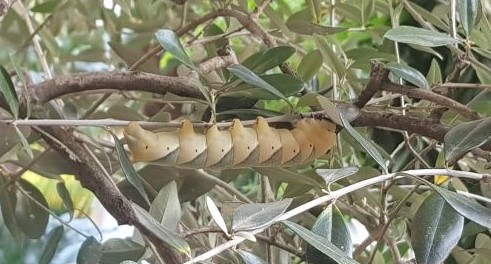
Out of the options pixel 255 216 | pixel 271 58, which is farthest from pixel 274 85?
pixel 255 216

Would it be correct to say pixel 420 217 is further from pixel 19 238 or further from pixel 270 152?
pixel 19 238

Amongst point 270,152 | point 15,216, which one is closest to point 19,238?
point 15,216

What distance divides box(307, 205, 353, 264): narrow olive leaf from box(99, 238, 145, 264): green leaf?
172mm

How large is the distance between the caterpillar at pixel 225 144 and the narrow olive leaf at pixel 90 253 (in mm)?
A: 82

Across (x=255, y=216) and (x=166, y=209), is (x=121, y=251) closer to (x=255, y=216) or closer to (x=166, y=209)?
(x=166, y=209)

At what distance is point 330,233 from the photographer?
34 cm

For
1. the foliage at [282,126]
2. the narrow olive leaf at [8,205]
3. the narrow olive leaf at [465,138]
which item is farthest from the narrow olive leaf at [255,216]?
the narrow olive leaf at [8,205]

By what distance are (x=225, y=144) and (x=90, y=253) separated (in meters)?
0.13

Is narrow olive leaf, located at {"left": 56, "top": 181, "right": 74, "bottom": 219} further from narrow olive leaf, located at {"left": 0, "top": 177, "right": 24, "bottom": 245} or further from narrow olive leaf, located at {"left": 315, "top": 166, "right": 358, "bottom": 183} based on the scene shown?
narrow olive leaf, located at {"left": 315, "top": 166, "right": 358, "bottom": 183}

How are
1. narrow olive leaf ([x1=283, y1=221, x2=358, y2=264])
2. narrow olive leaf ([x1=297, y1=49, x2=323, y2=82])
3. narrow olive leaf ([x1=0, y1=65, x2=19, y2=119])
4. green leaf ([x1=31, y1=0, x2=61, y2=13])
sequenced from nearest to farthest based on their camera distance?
narrow olive leaf ([x1=283, y1=221, x2=358, y2=264])
narrow olive leaf ([x1=0, y1=65, x2=19, y2=119])
narrow olive leaf ([x1=297, y1=49, x2=323, y2=82])
green leaf ([x1=31, y1=0, x2=61, y2=13])

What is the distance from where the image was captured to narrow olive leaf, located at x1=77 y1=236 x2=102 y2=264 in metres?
0.46

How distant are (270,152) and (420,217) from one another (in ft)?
0.33

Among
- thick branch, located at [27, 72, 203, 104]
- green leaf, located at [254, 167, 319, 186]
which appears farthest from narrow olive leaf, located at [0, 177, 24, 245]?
green leaf, located at [254, 167, 319, 186]

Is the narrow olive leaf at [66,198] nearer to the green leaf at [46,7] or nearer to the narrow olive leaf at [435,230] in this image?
the green leaf at [46,7]
